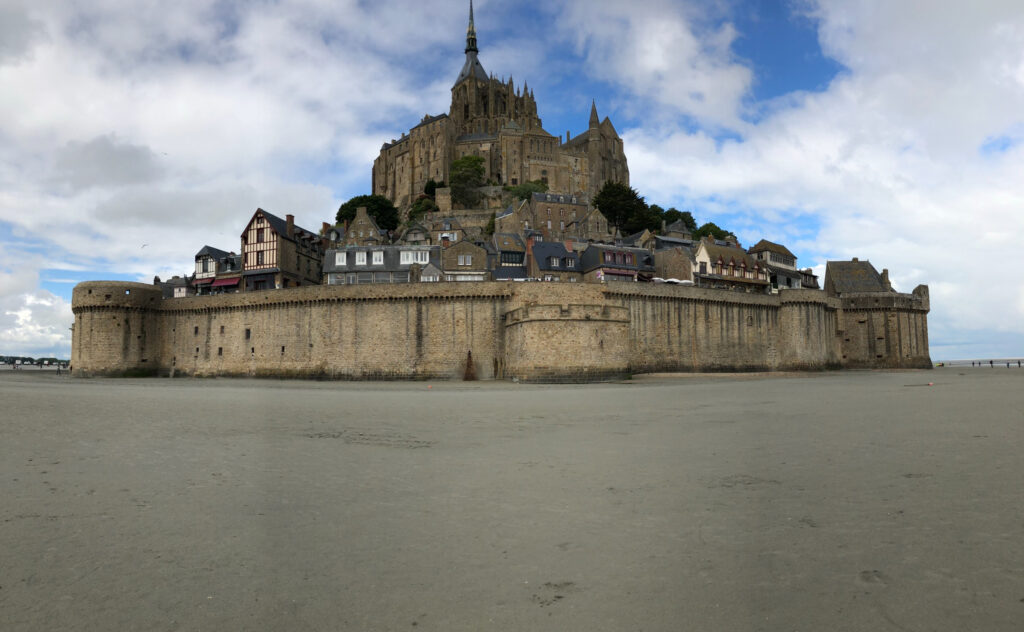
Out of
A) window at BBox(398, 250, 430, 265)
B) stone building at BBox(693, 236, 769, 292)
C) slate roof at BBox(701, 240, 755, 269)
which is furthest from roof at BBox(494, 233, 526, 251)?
slate roof at BBox(701, 240, 755, 269)

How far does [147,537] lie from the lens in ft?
18.7

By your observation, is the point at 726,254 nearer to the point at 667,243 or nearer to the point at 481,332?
the point at 667,243

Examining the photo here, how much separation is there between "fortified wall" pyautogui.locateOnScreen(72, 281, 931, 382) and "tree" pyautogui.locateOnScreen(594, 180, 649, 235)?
3373cm

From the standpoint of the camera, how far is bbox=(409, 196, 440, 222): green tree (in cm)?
8744

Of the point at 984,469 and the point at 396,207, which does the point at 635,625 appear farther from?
the point at 396,207

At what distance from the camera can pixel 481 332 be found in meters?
38.6

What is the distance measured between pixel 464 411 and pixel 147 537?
11.8m

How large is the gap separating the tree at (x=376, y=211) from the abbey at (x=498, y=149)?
6.76 metres

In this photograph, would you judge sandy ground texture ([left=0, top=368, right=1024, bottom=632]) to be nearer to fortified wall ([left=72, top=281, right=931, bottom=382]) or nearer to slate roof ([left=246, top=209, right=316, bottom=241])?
fortified wall ([left=72, top=281, right=931, bottom=382])

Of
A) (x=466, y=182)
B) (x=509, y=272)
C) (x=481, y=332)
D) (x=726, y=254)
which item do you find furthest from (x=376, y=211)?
(x=481, y=332)

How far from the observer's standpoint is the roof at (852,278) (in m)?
54.5

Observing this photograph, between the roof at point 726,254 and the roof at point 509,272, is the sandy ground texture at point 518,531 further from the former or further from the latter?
the roof at point 726,254

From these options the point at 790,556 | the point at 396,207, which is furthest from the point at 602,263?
the point at 396,207

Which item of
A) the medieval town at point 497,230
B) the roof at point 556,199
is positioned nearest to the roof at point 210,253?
the medieval town at point 497,230
